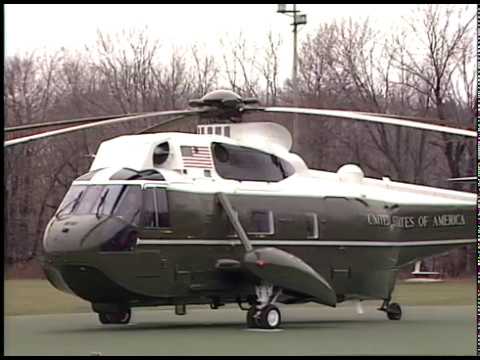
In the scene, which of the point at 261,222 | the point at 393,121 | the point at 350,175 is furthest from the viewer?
the point at 350,175

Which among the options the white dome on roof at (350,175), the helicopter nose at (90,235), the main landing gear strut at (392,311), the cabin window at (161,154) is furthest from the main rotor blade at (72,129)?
the main landing gear strut at (392,311)

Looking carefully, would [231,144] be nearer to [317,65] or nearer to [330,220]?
[330,220]

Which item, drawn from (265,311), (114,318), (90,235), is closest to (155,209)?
(90,235)

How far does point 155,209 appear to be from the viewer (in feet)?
53.8

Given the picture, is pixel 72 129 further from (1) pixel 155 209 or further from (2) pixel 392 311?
(2) pixel 392 311

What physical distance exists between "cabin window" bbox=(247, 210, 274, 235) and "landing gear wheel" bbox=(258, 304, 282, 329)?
1434 mm

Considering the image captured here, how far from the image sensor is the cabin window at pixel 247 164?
17.6m

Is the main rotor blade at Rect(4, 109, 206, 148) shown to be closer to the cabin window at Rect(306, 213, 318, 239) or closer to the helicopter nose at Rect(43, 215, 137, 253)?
the helicopter nose at Rect(43, 215, 137, 253)

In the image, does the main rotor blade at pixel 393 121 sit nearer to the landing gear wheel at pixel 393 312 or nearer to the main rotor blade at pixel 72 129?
the main rotor blade at pixel 72 129

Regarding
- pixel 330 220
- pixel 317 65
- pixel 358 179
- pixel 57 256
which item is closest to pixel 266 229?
pixel 330 220

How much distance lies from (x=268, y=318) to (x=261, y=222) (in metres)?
1.81

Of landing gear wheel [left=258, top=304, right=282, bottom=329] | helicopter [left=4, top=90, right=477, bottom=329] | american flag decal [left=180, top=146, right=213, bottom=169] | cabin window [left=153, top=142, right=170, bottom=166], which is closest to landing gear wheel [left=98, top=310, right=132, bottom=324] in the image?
helicopter [left=4, top=90, right=477, bottom=329]

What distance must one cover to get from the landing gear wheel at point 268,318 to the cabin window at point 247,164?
2478mm

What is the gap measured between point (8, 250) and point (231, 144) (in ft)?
106
